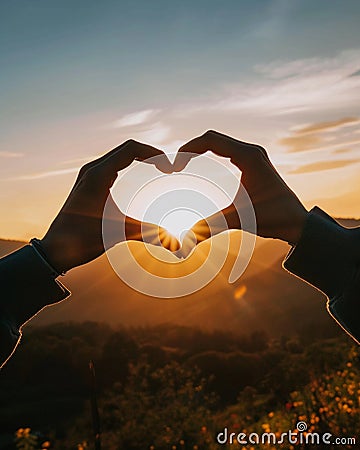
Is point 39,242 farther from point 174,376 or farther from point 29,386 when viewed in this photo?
point 29,386

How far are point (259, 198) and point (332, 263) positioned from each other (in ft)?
0.99

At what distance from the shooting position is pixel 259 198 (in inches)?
64.7

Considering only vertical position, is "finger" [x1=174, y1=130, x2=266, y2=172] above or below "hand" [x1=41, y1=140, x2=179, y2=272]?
above

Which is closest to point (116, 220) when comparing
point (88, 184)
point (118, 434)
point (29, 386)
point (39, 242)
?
point (88, 184)

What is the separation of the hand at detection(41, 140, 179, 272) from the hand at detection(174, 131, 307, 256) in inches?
5.8

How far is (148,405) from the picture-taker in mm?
9289

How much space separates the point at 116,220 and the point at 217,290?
14353 millimetres

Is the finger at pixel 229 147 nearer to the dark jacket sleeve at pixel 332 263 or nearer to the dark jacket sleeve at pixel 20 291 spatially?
the dark jacket sleeve at pixel 332 263

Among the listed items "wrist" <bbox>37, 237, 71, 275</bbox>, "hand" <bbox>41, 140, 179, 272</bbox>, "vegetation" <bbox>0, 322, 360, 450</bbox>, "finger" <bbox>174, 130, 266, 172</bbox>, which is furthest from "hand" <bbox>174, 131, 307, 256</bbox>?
"vegetation" <bbox>0, 322, 360, 450</bbox>

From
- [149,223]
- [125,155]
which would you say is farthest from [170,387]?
[125,155]

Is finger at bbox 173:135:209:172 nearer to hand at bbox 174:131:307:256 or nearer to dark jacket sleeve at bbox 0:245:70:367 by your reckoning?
hand at bbox 174:131:307:256

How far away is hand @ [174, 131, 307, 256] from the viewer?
62.9 inches

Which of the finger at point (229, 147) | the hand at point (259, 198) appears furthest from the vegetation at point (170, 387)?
the finger at point (229, 147)

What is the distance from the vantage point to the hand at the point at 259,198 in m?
1.60
